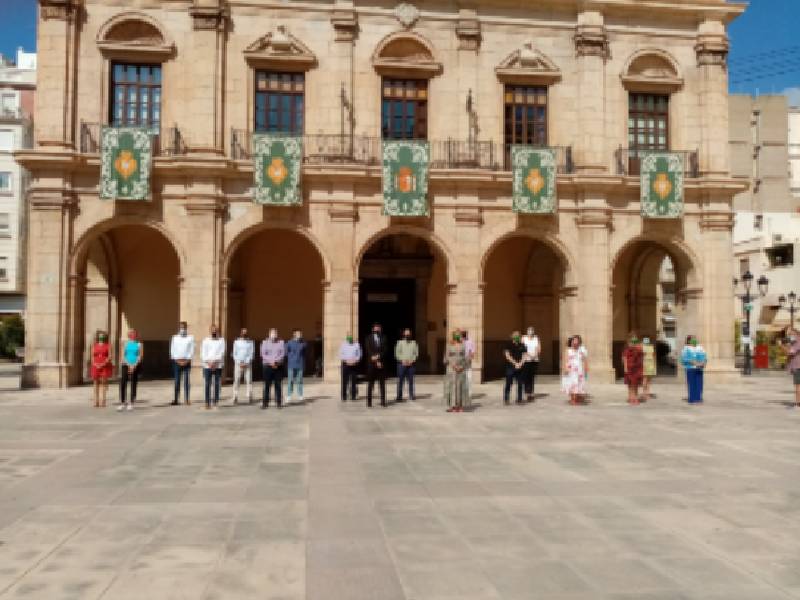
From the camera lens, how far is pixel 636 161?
907 inches

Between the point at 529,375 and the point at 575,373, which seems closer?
the point at 575,373

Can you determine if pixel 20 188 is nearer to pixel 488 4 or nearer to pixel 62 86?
pixel 62 86

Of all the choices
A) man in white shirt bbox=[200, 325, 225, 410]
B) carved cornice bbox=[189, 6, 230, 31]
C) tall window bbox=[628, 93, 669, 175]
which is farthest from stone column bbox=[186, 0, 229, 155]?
tall window bbox=[628, 93, 669, 175]

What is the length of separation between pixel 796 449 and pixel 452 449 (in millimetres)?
5119

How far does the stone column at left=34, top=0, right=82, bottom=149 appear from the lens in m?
20.0

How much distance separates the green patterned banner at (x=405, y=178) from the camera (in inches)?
818

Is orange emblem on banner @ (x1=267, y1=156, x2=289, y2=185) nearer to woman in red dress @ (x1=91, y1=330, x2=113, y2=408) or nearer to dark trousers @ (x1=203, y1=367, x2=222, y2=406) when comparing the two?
dark trousers @ (x1=203, y1=367, x2=222, y2=406)

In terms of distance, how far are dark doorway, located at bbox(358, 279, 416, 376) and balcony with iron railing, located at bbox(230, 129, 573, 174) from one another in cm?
586

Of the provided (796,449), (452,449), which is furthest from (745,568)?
(796,449)

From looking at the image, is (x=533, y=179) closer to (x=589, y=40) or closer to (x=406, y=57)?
(x=589, y=40)

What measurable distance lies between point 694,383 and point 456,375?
20.5 ft

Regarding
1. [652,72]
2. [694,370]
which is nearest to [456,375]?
[694,370]

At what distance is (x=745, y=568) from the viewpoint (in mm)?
5059

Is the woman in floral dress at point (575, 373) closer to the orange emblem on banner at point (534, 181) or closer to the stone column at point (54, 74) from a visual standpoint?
the orange emblem on banner at point (534, 181)
